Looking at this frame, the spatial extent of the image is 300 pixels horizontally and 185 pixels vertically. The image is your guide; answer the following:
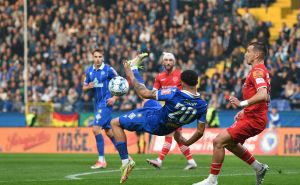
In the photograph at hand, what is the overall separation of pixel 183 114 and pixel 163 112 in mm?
393

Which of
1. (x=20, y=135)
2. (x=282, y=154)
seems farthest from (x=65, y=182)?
(x=20, y=135)

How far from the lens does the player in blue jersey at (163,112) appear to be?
13984 millimetres

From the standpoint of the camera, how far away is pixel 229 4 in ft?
122

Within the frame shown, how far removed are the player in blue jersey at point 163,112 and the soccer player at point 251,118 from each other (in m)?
0.79

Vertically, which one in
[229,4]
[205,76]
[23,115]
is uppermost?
[229,4]

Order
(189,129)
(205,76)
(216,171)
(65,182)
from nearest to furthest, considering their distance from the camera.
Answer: (216,171) → (65,182) → (189,129) → (205,76)

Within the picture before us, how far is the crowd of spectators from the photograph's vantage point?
3316 cm

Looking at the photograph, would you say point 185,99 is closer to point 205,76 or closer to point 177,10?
point 205,76

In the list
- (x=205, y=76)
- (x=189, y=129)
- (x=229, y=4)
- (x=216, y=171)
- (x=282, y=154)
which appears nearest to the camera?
(x=216, y=171)

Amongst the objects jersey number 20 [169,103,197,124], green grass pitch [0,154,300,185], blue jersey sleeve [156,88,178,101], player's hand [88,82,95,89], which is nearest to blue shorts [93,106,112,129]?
player's hand [88,82,95,89]

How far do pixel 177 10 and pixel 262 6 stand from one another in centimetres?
396

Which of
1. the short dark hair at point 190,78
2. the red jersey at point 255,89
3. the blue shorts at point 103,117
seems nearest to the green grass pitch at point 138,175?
the blue shorts at point 103,117

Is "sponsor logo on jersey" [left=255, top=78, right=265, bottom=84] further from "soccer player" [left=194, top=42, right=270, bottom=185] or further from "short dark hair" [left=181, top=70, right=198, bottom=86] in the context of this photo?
"short dark hair" [left=181, top=70, right=198, bottom=86]

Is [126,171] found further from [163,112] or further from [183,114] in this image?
[183,114]
